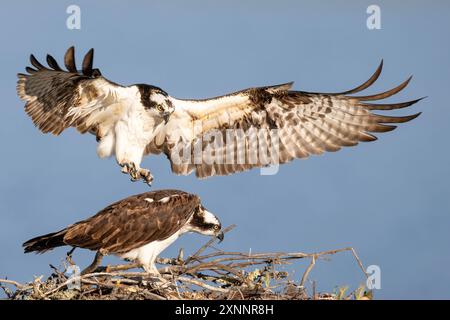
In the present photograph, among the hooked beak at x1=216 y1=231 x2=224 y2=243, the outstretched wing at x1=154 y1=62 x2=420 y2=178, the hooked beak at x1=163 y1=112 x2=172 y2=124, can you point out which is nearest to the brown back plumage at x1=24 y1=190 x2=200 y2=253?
the hooked beak at x1=216 y1=231 x2=224 y2=243

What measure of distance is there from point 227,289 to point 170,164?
3.55 metres

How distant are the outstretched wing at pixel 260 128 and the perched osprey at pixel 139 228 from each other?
1.65 metres

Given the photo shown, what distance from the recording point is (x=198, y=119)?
448 inches

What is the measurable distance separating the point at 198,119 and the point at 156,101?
996 millimetres

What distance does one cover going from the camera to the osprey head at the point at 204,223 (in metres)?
10.0

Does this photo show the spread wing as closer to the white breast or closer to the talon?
the white breast

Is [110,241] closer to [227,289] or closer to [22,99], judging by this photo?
[227,289]

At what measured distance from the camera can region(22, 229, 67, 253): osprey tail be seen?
29.4 ft

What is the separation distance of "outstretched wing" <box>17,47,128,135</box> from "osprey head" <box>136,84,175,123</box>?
244 mm

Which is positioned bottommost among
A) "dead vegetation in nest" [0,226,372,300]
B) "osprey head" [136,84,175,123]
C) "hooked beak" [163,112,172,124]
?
"dead vegetation in nest" [0,226,372,300]

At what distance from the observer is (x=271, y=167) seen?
37.8 feet

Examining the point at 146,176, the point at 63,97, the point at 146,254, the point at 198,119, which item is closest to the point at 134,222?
the point at 146,254
